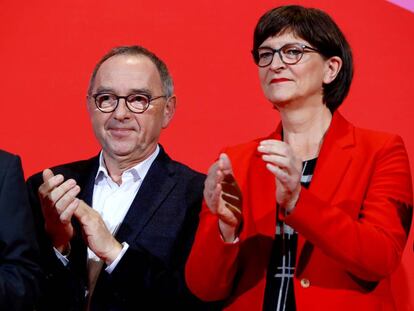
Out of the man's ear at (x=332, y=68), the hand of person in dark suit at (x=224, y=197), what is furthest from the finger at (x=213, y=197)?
the man's ear at (x=332, y=68)

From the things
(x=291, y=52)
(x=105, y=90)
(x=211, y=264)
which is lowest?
(x=211, y=264)

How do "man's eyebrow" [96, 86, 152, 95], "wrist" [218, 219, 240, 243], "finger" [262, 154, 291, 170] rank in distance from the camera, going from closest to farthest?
"finger" [262, 154, 291, 170]
"wrist" [218, 219, 240, 243]
"man's eyebrow" [96, 86, 152, 95]

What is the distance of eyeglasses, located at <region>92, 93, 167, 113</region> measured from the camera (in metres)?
2.04

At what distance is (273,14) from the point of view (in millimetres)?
Result: 1854

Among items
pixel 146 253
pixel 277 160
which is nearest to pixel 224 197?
pixel 277 160

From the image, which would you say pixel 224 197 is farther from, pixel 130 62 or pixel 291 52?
pixel 130 62

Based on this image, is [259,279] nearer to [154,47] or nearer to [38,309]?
[38,309]

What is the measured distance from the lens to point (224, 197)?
5.46ft

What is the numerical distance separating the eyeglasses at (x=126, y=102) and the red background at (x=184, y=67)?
322 millimetres

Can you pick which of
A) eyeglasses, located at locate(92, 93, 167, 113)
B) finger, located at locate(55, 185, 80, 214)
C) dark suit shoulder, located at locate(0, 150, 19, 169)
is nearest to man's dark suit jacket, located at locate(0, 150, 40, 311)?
dark suit shoulder, located at locate(0, 150, 19, 169)

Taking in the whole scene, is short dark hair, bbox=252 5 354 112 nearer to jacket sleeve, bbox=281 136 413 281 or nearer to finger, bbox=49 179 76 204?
jacket sleeve, bbox=281 136 413 281

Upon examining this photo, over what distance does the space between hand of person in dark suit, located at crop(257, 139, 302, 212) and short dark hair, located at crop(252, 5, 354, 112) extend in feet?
1.27

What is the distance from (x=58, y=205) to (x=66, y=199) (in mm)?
25

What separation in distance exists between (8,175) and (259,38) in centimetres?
70
